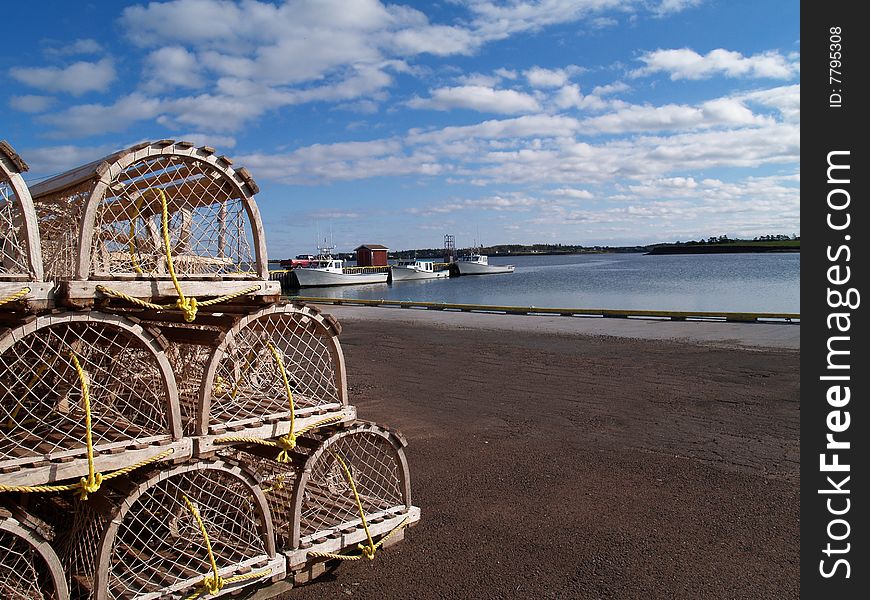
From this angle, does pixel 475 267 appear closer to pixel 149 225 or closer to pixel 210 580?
pixel 149 225

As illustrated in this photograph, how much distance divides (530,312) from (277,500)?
19.1 metres

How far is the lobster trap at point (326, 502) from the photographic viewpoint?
13.6ft

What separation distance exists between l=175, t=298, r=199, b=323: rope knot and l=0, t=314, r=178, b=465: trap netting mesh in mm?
267

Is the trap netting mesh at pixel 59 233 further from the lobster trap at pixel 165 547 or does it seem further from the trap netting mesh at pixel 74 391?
the lobster trap at pixel 165 547

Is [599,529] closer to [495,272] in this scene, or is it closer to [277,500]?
[277,500]

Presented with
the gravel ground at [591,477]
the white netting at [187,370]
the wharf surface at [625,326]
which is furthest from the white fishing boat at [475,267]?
the white netting at [187,370]

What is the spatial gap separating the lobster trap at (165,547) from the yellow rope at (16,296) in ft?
3.55

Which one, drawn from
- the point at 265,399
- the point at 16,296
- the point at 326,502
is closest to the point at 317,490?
the point at 326,502

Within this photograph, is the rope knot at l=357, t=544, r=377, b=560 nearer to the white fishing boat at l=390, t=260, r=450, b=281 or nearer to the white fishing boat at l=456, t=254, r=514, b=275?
the white fishing boat at l=390, t=260, r=450, b=281

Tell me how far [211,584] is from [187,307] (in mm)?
1516

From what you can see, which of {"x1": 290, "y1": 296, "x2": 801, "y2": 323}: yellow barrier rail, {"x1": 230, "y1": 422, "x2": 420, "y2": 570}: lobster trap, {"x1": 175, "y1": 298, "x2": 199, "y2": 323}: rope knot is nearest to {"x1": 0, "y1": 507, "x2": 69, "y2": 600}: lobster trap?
{"x1": 230, "y1": 422, "x2": 420, "y2": 570}: lobster trap

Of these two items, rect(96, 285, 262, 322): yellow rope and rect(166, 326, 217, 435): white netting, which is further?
rect(166, 326, 217, 435): white netting

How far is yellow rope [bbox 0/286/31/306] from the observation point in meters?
3.23
